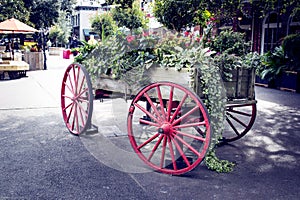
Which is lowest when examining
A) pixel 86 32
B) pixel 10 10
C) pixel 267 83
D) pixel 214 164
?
pixel 214 164

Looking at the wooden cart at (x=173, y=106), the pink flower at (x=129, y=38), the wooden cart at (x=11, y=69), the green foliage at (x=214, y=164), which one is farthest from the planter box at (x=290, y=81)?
the wooden cart at (x=11, y=69)

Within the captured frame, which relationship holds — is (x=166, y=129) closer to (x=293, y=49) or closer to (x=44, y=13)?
(x=293, y=49)

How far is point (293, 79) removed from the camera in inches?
395

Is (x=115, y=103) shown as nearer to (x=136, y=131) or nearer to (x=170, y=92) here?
(x=136, y=131)

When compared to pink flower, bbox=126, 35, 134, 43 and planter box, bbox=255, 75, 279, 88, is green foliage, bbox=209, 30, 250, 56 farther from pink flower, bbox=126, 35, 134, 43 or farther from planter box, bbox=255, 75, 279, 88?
planter box, bbox=255, 75, 279, 88

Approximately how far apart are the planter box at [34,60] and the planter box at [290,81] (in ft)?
35.0

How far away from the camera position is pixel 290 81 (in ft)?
33.4

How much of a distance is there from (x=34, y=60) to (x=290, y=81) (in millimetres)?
11107

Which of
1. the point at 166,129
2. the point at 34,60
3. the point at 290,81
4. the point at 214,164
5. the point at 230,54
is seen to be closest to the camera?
the point at 166,129

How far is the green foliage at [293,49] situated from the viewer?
9789mm

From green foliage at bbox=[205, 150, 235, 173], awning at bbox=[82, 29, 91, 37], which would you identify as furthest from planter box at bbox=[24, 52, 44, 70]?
awning at bbox=[82, 29, 91, 37]

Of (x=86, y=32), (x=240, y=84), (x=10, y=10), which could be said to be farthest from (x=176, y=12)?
(x=86, y=32)

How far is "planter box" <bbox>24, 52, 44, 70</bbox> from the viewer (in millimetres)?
15703

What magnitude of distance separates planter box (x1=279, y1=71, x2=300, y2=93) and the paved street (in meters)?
3.48
